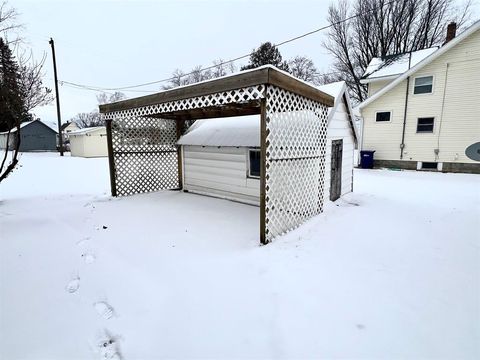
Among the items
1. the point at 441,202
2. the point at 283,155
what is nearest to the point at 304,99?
the point at 283,155

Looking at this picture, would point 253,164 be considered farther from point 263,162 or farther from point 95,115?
point 95,115

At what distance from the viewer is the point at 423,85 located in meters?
11.1

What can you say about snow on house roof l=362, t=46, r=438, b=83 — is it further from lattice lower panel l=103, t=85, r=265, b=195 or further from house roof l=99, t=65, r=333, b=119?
lattice lower panel l=103, t=85, r=265, b=195

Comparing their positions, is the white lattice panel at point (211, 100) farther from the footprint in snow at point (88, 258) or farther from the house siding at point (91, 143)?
the house siding at point (91, 143)

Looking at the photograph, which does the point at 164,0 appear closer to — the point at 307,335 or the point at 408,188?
the point at 408,188

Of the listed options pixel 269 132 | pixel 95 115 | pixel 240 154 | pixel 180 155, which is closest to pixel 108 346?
pixel 269 132

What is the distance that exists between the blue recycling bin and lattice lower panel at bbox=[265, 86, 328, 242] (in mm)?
8224

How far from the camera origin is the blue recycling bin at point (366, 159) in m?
12.2

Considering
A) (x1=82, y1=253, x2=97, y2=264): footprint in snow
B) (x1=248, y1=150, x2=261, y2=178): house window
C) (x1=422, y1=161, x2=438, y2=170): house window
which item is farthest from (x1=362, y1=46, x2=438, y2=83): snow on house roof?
(x1=82, y1=253, x2=97, y2=264): footprint in snow

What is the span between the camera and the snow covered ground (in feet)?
6.36

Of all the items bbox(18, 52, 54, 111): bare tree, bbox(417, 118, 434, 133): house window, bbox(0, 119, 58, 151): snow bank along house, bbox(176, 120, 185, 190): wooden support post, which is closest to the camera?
bbox(18, 52, 54, 111): bare tree

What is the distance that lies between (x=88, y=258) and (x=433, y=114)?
13258 mm

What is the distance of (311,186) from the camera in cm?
496

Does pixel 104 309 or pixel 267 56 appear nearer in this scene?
pixel 104 309
